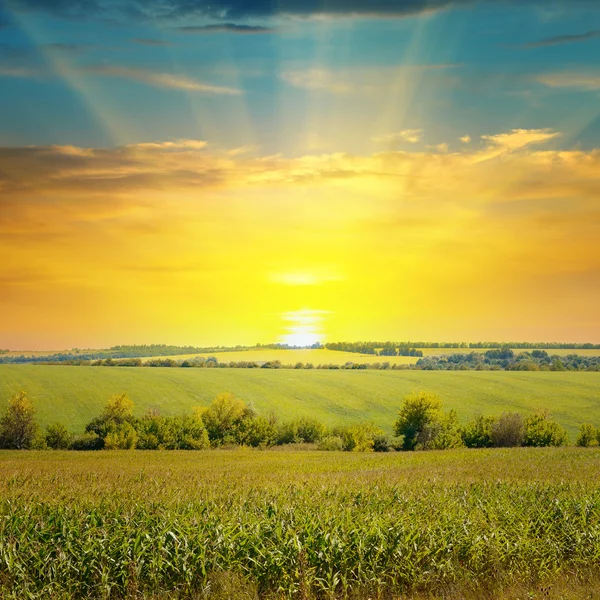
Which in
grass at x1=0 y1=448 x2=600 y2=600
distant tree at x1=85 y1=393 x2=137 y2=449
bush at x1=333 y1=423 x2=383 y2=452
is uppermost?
grass at x1=0 y1=448 x2=600 y2=600

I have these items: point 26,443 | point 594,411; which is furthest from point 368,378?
point 26,443

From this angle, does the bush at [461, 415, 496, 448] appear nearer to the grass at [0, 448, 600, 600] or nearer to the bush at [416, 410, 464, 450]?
the bush at [416, 410, 464, 450]

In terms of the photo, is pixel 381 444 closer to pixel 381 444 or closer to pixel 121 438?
pixel 381 444

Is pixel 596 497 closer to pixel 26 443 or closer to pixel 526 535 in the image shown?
pixel 526 535

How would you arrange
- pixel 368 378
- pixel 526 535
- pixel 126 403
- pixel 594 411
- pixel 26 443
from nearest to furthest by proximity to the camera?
pixel 526 535, pixel 26 443, pixel 126 403, pixel 594 411, pixel 368 378

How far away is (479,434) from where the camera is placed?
78.9 meters

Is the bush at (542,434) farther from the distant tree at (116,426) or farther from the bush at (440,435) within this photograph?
the distant tree at (116,426)

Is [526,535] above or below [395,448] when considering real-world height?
above

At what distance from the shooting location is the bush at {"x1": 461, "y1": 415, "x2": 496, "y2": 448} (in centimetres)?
7806

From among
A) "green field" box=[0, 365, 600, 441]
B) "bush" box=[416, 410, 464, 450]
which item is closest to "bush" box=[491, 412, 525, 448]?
"bush" box=[416, 410, 464, 450]

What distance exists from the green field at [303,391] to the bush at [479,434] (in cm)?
2429

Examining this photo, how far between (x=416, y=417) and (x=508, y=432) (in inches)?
534

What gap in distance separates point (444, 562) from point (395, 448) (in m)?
72.7

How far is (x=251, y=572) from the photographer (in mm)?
12859
